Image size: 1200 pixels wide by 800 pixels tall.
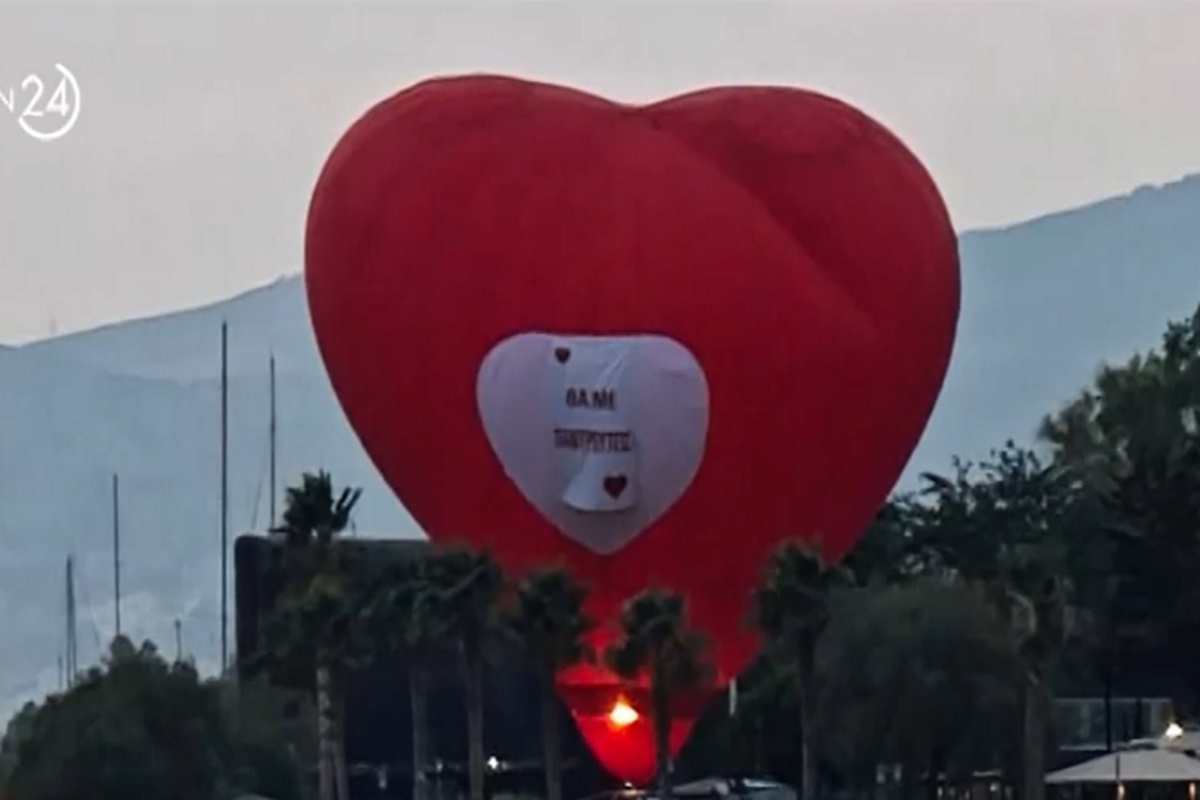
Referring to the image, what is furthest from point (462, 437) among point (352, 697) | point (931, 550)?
point (931, 550)

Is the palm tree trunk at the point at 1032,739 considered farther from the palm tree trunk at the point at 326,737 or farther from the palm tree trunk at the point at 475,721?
the palm tree trunk at the point at 326,737

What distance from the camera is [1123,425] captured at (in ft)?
325

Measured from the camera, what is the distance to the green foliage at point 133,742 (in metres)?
66.6

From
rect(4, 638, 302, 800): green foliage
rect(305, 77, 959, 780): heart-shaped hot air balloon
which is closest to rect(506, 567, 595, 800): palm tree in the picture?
rect(305, 77, 959, 780): heart-shaped hot air balloon

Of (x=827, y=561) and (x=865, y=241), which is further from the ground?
(x=865, y=241)

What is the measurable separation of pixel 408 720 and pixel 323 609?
17062 mm

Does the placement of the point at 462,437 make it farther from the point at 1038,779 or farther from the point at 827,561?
the point at 1038,779

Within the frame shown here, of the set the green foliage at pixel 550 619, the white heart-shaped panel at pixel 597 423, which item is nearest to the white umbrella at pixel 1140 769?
the green foliage at pixel 550 619

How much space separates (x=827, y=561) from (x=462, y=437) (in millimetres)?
6287

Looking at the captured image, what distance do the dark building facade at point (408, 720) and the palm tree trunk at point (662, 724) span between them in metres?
19.2

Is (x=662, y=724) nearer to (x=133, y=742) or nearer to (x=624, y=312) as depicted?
(x=624, y=312)

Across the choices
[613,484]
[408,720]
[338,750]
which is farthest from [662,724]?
[408,720]

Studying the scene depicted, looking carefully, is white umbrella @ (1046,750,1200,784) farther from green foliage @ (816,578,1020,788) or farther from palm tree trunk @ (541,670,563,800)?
palm tree trunk @ (541,670,563,800)

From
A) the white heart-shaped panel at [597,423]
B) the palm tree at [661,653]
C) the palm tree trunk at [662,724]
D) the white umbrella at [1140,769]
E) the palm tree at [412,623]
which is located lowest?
the white umbrella at [1140,769]
